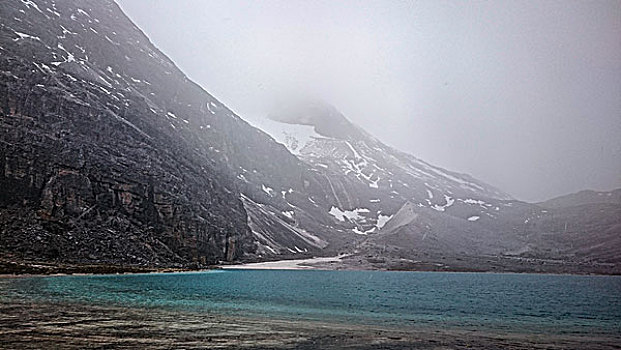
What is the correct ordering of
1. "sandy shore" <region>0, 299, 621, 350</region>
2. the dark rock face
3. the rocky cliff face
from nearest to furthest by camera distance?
"sandy shore" <region>0, 299, 621, 350</region>
the dark rock face
the rocky cliff face

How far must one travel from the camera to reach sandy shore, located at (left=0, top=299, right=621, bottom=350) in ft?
115

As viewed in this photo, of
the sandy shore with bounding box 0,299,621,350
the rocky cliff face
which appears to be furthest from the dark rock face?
the sandy shore with bounding box 0,299,621,350

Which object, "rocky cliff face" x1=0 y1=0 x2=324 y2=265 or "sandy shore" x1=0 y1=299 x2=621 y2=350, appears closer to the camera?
"sandy shore" x1=0 y1=299 x2=621 y2=350

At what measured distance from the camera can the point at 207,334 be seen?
4022 cm

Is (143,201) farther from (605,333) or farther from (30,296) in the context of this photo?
(605,333)

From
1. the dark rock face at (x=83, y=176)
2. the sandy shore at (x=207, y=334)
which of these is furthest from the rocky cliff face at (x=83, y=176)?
the sandy shore at (x=207, y=334)

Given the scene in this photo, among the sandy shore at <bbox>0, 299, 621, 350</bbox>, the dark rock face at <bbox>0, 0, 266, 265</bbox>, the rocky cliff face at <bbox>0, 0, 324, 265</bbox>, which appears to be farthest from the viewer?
the rocky cliff face at <bbox>0, 0, 324, 265</bbox>

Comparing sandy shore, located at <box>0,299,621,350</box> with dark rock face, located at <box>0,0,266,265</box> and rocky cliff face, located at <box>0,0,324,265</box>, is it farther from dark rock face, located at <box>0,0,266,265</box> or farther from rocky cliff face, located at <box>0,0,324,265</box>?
dark rock face, located at <box>0,0,266,265</box>

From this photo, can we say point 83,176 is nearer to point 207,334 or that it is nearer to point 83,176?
point 83,176

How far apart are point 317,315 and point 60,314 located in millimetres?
25376

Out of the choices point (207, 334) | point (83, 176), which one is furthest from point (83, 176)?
point (207, 334)

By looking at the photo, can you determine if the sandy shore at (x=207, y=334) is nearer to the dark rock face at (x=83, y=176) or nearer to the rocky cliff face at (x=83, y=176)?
the rocky cliff face at (x=83, y=176)

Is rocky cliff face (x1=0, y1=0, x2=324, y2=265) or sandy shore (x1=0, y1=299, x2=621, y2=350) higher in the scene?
rocky cliff face (x1=0, y1=0, x2=324, y2=265)

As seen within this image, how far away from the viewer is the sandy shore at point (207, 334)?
115 ft
